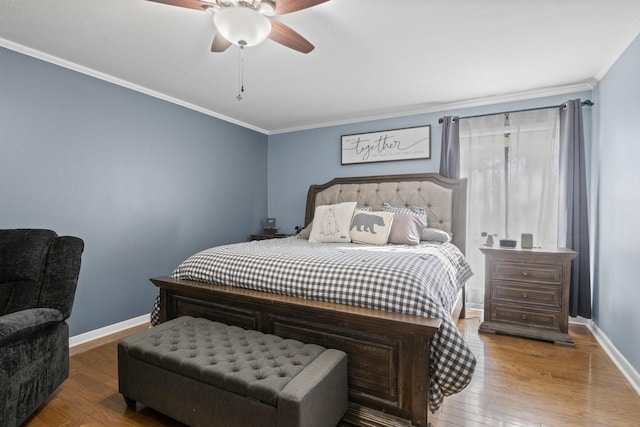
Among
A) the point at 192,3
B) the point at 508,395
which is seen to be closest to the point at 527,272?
the point at 508,395

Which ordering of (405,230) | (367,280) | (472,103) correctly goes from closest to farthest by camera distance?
(367,280) → (405,230) → (472,103)

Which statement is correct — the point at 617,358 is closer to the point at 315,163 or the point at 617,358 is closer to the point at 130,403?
the point at 130,403

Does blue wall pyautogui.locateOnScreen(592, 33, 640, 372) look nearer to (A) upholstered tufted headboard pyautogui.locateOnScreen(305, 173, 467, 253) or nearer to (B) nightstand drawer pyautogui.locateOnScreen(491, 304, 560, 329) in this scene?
(B) nightstand drawer pyautogui.locateOnScreen(491, 304, 560, 329)

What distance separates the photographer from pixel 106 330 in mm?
2971

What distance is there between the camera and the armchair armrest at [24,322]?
60.3 inches

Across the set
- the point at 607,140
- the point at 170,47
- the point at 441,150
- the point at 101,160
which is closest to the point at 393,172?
the point at 441,150

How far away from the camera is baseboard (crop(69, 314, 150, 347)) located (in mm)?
2752

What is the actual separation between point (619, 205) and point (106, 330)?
14.2 feet

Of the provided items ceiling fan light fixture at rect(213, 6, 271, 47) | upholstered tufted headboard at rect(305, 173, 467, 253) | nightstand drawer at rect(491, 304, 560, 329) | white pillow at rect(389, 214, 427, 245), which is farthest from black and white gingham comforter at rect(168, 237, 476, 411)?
ceiling fan light fixture at rect(213, 6, 271, 47)

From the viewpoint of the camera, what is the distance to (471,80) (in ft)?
10.0

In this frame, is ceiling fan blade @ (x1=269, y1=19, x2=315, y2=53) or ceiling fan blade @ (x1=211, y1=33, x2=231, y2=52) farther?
ceiling fan blade @ (x1=211, y1=33, x2=231, y2=52)

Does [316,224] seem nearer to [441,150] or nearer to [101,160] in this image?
[441,150]

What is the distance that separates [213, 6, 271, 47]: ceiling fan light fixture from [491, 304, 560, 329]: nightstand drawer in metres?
2.92

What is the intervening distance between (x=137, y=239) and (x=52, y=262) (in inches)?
49.7
